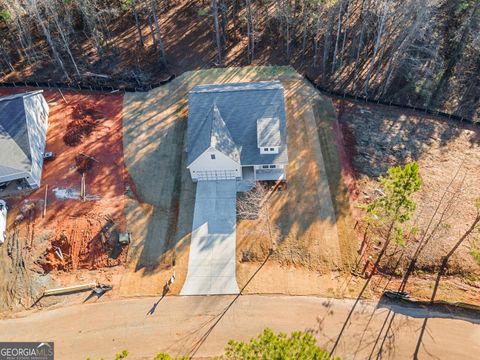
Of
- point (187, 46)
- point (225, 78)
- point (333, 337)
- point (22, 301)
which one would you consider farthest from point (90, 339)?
point (187, 46)

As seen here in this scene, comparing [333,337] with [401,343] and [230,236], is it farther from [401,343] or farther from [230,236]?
[230,236]

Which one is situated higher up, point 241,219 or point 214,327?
point 241,219

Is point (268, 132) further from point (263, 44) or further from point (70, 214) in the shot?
point (263, 44)

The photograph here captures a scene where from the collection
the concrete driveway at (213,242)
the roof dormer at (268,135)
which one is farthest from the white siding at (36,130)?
the roof dormer at (268,135)

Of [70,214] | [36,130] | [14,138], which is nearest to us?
[70,214]

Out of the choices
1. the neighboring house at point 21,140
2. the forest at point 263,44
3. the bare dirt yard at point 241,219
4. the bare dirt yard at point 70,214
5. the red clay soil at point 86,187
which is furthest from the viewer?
the forest at point 263,44

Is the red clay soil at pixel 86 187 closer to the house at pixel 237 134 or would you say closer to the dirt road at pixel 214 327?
the dirt road at pixel 214 327

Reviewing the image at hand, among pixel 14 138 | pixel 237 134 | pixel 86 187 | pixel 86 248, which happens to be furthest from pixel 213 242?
pixel 14 138
